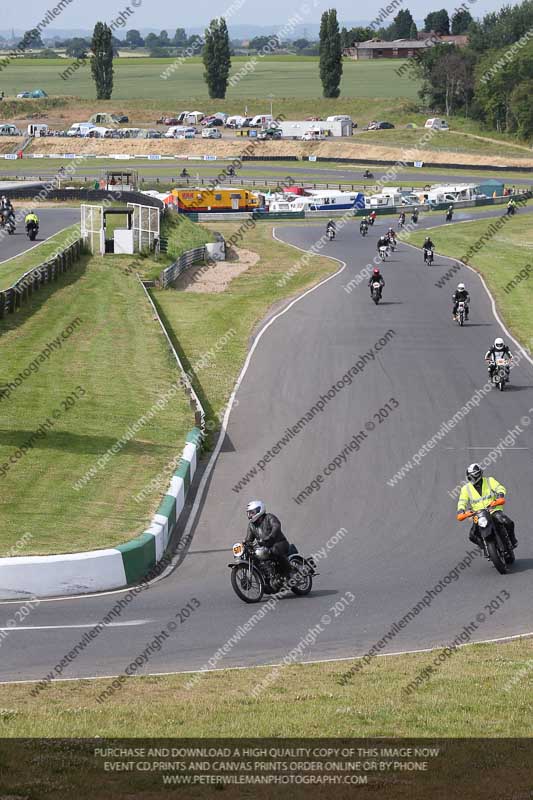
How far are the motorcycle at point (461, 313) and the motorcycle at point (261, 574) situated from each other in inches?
1076

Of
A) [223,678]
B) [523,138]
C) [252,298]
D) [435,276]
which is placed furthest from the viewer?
[523,138]

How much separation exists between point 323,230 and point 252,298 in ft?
94.5

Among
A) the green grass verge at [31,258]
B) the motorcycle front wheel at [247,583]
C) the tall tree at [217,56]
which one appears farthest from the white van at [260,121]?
the motorcycle front wheel at [247,583]

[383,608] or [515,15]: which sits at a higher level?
[515,15]

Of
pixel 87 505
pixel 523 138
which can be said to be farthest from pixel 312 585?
pixel 523 138

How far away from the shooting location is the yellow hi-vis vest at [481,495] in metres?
17.3

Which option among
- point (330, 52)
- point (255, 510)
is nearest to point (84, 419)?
point (255, 510)

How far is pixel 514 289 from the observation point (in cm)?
5209

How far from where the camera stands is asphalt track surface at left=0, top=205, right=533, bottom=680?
1364cm

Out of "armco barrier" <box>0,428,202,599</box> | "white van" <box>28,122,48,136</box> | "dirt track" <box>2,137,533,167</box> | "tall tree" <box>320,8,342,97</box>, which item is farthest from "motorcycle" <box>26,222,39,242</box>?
"tall tree" <box>320,8,342,97</box>

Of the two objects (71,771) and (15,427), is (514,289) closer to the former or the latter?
(15,427)

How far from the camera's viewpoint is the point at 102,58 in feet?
504

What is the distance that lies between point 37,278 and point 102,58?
11714 cm

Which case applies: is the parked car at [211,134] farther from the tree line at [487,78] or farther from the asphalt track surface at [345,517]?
the asphalt track surface at [345,517]
